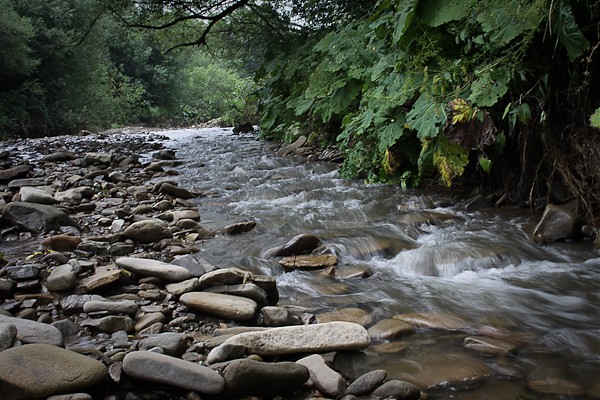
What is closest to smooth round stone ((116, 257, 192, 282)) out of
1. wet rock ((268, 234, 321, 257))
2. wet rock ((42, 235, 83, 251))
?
wet rock ((42, 235, 83, 251))

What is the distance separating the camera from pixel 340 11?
31.7 ft

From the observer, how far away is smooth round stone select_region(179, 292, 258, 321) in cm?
241

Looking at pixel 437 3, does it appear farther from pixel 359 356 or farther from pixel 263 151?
pixel 263 151

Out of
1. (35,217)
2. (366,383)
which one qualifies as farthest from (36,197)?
(366,383)

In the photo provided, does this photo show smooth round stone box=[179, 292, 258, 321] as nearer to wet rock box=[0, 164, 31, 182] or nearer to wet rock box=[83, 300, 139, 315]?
wet rock box=[83, 300, 139, 315]

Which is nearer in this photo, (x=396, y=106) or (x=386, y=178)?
(x=396, y=106)

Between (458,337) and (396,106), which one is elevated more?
(396,106)

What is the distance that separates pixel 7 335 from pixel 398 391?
1519mm

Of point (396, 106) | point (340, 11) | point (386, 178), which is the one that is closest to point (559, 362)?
point (396, 106)

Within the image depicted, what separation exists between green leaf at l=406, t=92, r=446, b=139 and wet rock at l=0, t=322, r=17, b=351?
126 inches

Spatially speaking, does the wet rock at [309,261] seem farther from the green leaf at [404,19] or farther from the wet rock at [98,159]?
the wet rock at [98,159]

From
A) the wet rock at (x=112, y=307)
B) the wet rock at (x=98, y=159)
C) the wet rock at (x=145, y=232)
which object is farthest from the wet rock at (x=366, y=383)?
the wet rock at (x=98, y=159)

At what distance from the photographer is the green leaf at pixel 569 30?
2.98m

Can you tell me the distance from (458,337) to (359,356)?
24.2 inches
